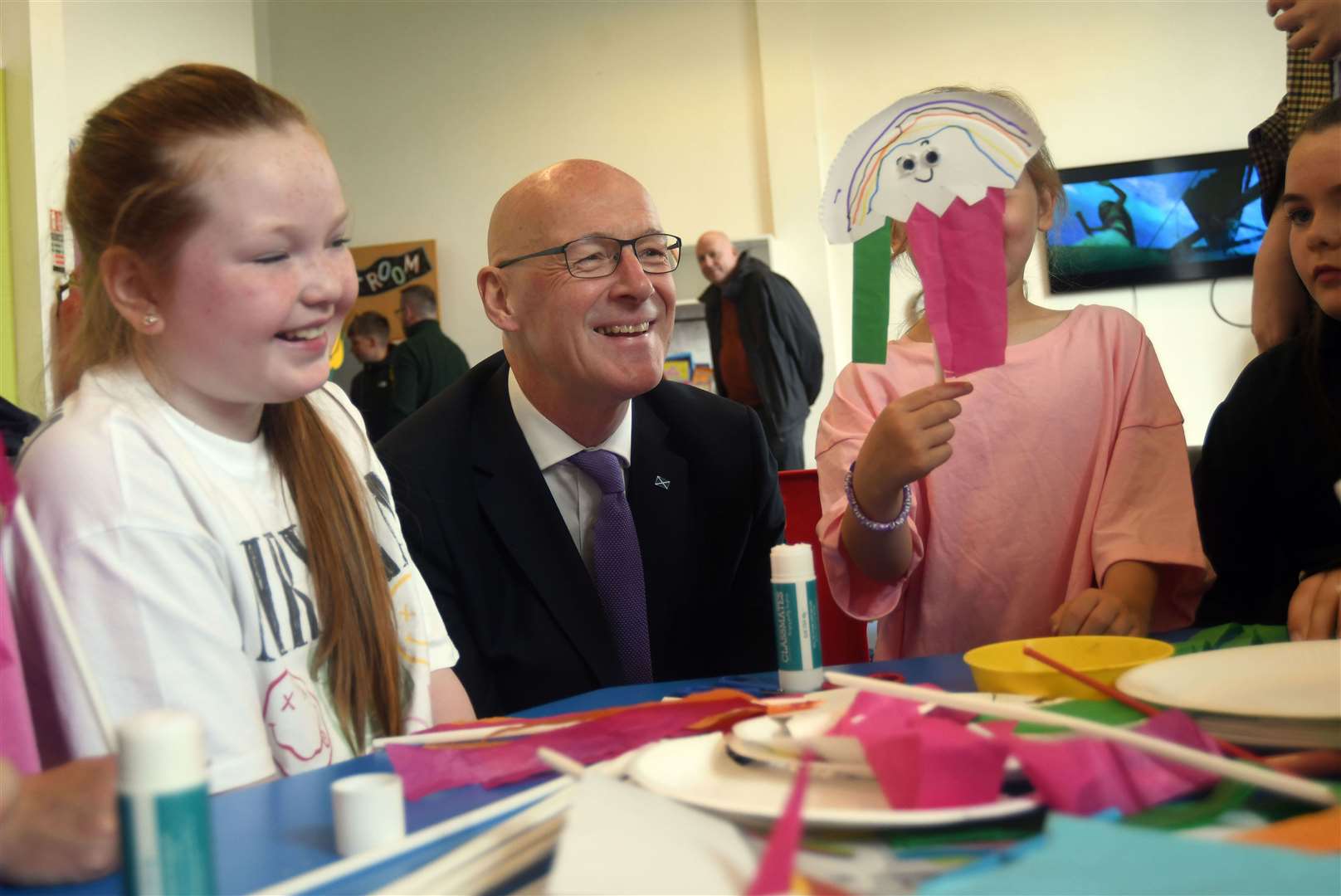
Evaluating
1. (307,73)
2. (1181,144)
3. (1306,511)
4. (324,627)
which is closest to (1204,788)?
(324,627)

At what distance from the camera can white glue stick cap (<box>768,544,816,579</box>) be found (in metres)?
1.10

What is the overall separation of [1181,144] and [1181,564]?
5.39 metres

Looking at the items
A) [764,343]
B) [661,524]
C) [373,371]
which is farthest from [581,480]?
[373,371]

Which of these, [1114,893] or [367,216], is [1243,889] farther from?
[367,216]

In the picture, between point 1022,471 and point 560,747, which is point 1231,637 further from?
point 560,747

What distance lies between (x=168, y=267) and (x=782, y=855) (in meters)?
0.87

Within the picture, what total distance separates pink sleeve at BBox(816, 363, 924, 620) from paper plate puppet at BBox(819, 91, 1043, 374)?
33 cm

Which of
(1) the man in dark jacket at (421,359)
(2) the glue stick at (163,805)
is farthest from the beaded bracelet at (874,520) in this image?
(1) the man in dark jacket at (421,359)

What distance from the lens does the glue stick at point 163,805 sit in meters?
0.52

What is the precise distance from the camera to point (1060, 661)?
1.00 metres

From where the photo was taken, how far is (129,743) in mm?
518

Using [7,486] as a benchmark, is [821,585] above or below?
below

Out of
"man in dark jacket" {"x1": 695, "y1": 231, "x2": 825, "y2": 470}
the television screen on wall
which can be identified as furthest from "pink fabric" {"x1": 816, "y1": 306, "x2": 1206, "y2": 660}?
the television screen on wall

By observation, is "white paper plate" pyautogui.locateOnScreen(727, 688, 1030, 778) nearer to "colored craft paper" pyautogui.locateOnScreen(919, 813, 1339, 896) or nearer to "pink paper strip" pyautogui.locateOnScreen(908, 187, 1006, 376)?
"colored craft paper" pyautogui.locateOnScreen(919, 813, 1339, 896)
